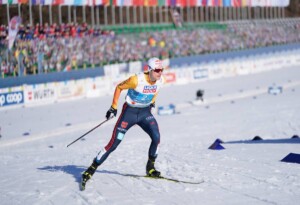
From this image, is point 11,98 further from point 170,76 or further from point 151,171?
point 151,171

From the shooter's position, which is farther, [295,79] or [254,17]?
[254,17]

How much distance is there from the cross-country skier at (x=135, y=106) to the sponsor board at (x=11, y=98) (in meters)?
14.6

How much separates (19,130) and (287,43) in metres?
34.7

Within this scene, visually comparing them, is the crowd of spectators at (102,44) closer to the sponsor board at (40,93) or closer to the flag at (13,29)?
the flag at (13,29)

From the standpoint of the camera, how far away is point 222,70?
36625mm

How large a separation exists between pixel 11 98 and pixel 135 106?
15119 mm

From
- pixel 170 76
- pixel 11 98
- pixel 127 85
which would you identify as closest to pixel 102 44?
pixel 170 76

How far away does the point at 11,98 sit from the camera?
22.8 meters

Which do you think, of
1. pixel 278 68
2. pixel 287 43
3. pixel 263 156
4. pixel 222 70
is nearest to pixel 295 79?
pixel 222 70

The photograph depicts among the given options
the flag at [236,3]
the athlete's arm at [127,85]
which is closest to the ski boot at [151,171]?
the athlete's arm at [127,85]

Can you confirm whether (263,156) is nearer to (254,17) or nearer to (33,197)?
(33,197)

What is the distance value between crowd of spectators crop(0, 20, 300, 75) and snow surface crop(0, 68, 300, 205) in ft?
11.5

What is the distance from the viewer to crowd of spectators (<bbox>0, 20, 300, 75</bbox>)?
2547cm

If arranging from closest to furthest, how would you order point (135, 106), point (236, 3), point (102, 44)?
1. point (135, 106)
2. point (102, 44)
3. point (236, 3)
